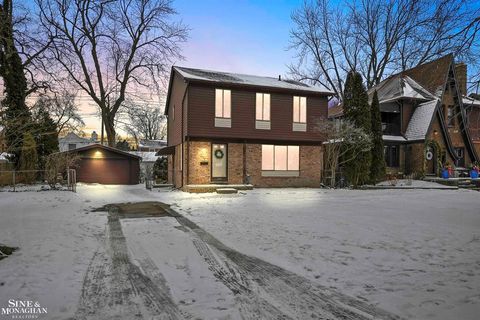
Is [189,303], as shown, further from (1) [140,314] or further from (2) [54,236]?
(2) [54,236]

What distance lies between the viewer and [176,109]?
22.8 metres

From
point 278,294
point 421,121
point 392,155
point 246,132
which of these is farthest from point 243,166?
point 421,121

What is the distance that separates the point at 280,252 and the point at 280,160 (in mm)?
14489

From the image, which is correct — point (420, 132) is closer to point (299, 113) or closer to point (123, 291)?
point (299, 113)

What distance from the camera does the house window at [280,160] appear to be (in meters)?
20.4

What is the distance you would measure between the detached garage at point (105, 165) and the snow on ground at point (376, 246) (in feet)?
61.7

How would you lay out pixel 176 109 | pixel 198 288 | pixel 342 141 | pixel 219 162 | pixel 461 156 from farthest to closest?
1. pixel 461 156
2. pixel 176 109
3. pixel 342 141
4. pixel 219 162
5. pixel 198 288

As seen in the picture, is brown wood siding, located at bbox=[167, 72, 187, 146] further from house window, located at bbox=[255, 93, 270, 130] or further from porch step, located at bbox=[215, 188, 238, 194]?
porch step, located at bbox=[215, 188, 238, 194]

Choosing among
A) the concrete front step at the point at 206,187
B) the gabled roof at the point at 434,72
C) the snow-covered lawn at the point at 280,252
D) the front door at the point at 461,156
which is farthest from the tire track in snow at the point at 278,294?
the front door at the point at 461,156

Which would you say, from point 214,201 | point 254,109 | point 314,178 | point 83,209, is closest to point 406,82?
point 314,178

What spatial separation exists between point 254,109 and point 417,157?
14.8 metres

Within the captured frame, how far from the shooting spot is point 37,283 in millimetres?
4551

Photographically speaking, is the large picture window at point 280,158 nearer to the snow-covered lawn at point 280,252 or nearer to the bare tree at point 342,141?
the bare tree at point 342,141

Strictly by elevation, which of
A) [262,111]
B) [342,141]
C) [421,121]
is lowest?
[342,141]
